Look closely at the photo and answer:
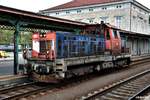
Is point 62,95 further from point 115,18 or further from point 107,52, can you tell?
point 115,18

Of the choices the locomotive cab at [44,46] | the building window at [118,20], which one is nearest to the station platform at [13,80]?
the locomotive cab at [44,46]

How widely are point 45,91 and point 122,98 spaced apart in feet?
11.1

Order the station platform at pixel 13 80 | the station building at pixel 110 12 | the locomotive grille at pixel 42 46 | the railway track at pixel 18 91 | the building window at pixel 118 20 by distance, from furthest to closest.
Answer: the building window at pixel 118 20, the station building at pixel 110 12, the locomotive grille at pixel 42 46, the station platform at pixel 13 80, the railway track at pixel 18 91

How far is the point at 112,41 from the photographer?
17.2 m

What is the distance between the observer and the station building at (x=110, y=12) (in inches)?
1802

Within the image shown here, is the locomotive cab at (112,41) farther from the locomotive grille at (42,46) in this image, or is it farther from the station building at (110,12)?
the station building at (110,12)

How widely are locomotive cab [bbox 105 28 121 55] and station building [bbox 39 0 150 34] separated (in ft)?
86.8

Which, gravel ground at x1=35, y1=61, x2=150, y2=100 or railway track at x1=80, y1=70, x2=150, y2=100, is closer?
railway track at x1=80, y1=70, x2=150, y2=100

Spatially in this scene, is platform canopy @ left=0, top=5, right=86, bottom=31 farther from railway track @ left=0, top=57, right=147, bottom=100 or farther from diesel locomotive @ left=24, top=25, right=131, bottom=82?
railway track @ left=0, top=57, right=147, bottom=100

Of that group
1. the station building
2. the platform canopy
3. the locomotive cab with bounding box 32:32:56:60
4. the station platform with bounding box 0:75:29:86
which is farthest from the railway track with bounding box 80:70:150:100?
the station building

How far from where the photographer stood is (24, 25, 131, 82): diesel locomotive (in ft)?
39.9

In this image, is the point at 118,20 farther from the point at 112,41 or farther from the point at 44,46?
the point at 44,46

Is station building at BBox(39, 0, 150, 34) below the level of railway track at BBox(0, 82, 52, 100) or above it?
above

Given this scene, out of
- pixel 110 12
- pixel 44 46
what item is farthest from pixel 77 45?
pixel 110 12
